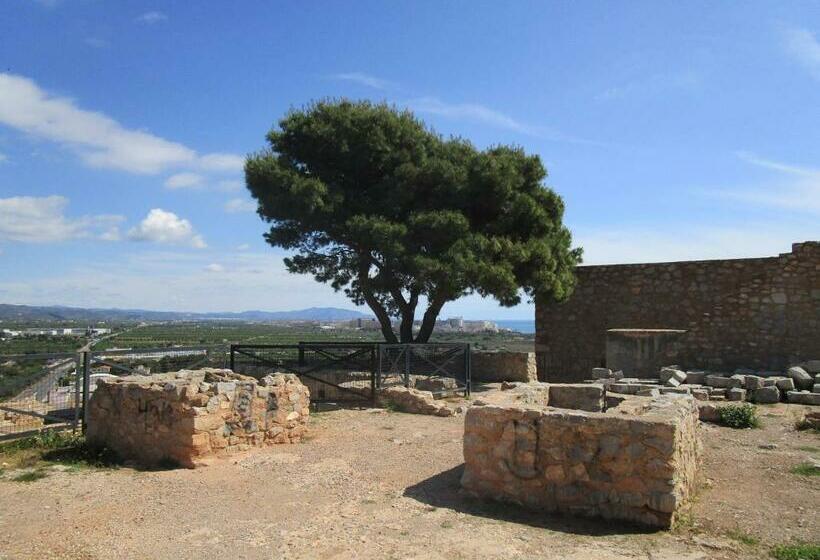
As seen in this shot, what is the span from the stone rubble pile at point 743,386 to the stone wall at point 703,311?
1.34m

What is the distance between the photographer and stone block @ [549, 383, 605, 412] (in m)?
9.95

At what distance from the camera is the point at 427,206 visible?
53.1 ft

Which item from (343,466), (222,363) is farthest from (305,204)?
(343,466)

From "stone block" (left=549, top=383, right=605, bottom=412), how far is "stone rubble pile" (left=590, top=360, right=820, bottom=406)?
184 centimetres

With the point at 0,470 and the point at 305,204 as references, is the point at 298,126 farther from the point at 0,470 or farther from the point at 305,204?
the point at 0,470

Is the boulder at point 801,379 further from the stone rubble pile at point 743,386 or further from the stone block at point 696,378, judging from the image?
the stone block at point 696,378

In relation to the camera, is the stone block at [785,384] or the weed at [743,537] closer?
the weed at [743,537]

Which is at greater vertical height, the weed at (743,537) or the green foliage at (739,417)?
the green foliage at (739,417)

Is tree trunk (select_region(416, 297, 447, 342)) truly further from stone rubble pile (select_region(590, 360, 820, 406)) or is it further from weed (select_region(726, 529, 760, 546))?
weed (select_region(726, 529, 760, 546))

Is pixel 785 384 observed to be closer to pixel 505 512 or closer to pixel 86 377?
pixel 505 512

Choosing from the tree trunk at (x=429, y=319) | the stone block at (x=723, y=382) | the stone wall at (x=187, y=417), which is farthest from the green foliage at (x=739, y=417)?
the tree trunk at (x=429, y=319)

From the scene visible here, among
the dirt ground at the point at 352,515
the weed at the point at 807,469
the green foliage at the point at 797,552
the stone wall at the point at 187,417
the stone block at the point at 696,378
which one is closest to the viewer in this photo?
the green foliage at the point at 797,552

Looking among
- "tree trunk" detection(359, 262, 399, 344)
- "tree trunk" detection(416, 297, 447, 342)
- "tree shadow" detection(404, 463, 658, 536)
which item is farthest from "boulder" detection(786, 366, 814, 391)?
"tree trunk" detection(359, 262, 399, 344)

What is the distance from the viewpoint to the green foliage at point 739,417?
10.2 metres
